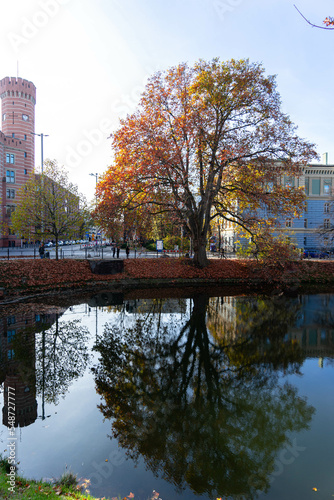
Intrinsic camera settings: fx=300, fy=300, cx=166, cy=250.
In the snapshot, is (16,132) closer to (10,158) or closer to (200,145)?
(10,158)

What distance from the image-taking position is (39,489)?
3836mm

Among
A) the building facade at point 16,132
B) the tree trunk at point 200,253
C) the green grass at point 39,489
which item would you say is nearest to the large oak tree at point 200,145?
the tree trunk at point 200,253

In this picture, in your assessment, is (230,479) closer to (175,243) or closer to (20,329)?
(20,329)

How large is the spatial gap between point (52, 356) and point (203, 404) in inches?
189

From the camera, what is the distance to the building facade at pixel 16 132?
2267 inches

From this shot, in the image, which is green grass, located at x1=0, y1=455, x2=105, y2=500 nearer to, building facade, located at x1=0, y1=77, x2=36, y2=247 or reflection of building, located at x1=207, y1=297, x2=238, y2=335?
reflection of building, located at x1=207, y1=297, x2=238, y2=335

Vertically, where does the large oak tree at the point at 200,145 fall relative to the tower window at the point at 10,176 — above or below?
below

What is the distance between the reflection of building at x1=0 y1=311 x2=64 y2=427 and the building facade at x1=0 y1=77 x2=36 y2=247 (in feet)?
A: 170

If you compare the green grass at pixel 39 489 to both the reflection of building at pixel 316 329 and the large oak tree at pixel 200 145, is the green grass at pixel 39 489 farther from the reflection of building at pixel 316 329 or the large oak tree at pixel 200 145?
the large oak tree at pixel 200 145

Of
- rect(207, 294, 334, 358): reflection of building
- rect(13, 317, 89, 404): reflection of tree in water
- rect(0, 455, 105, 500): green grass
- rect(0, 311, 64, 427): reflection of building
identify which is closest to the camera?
rect(0, 455, 105, 500): green grass

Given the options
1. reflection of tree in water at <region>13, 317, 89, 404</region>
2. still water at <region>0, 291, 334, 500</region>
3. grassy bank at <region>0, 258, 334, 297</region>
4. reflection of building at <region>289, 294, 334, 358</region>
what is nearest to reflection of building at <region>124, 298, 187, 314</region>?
still water at <region>0, 291, 334, 500</region>

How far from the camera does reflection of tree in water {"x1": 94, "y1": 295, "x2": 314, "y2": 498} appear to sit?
463cm

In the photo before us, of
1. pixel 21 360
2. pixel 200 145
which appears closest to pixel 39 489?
pixel 21 360

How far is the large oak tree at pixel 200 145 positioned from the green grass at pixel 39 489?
55.0 ft
